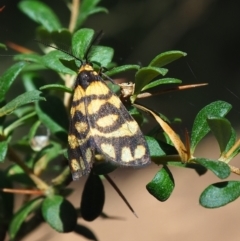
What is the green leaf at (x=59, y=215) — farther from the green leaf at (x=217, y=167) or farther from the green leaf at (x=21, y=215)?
the green leaf at (x=217, y=167)

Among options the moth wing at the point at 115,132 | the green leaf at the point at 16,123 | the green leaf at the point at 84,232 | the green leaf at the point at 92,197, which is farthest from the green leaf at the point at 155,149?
the green leaf at the point at 84,232

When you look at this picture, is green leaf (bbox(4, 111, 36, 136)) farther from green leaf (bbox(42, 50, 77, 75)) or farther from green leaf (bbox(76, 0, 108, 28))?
green leaf (bbox(76, 0, 108, 28))

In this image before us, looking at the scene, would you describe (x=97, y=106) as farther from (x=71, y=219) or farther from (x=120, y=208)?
(x=120, y=208)

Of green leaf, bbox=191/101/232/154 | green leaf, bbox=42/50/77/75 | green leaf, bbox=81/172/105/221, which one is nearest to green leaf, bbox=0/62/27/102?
green leaf, bbox=42/50/77/75

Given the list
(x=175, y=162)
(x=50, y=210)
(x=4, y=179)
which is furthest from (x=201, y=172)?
(x=4, y=179)

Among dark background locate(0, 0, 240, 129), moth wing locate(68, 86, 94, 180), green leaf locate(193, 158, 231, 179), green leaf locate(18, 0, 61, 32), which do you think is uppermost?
green leaf locate(193, 158, 231, 179)

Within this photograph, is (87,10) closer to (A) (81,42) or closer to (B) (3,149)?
(A) (81,42)
